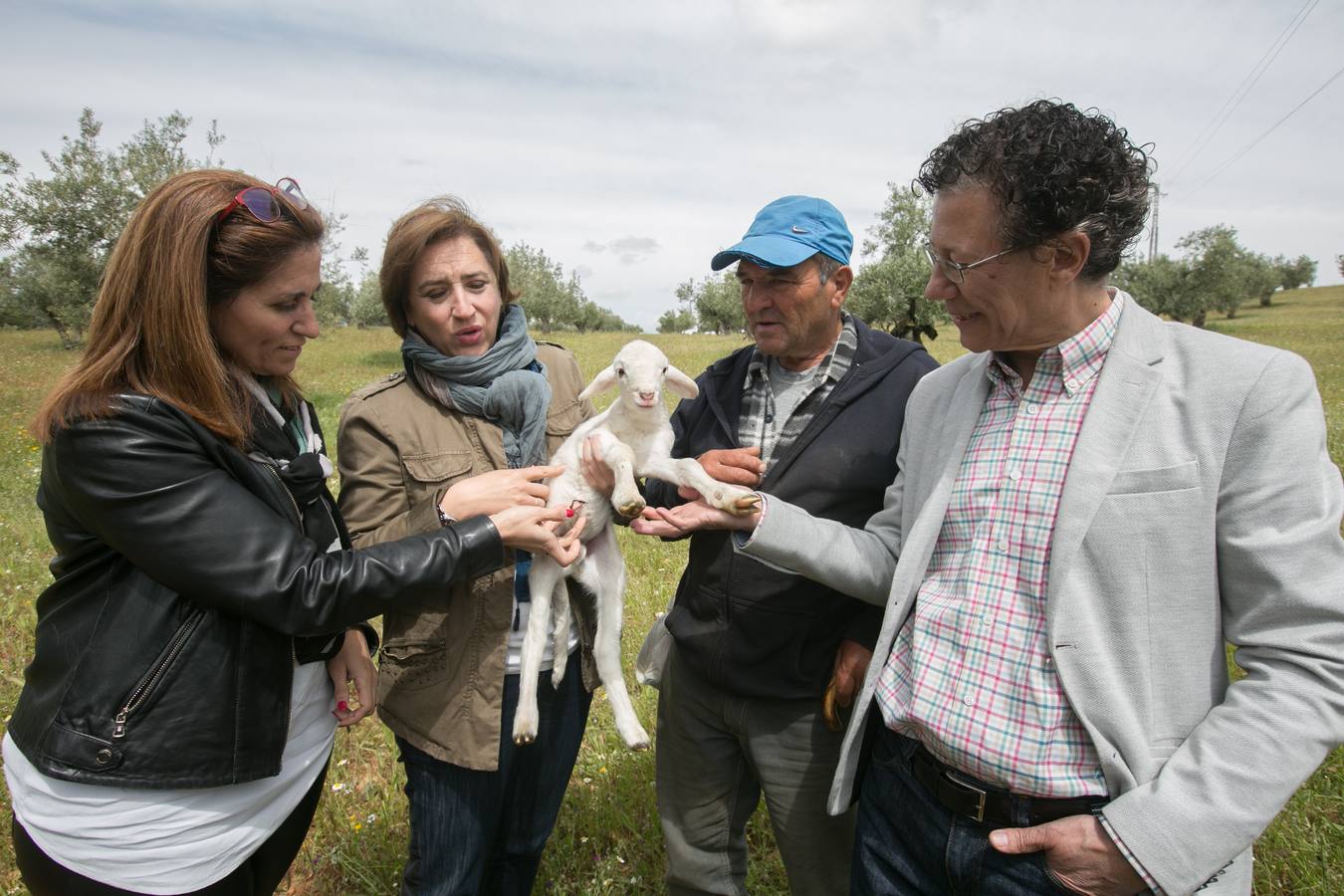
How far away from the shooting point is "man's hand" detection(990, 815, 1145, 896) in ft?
5.12

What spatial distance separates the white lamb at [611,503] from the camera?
8.30ft

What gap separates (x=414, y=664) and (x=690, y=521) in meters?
1.04

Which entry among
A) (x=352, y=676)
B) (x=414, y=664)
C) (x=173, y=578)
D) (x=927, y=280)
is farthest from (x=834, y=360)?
(x=927, y=280)

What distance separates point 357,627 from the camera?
2.52 meters

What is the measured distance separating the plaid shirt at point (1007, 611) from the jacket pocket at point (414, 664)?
56.3 inches

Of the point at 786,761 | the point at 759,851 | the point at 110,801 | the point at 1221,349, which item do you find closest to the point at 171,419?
the point at 110,801

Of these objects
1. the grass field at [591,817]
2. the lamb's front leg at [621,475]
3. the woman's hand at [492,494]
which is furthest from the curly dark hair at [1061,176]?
the grass field at [591,817]

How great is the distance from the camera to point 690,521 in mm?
2359

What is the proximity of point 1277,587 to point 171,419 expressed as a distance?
2449 mm

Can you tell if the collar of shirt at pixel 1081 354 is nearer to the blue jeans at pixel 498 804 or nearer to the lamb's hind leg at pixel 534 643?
the lamb's hind leg at pixel 534 643

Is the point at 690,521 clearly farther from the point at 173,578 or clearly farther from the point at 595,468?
the point at 173,578

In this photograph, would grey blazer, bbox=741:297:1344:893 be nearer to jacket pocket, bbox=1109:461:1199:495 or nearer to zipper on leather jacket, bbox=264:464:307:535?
jacket pocket, bbox=1109:461:1199:495

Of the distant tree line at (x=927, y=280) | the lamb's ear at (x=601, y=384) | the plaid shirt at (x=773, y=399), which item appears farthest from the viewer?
the distant tree line at (x=927, y=280)

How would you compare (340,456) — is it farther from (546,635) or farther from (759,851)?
(759,851)
